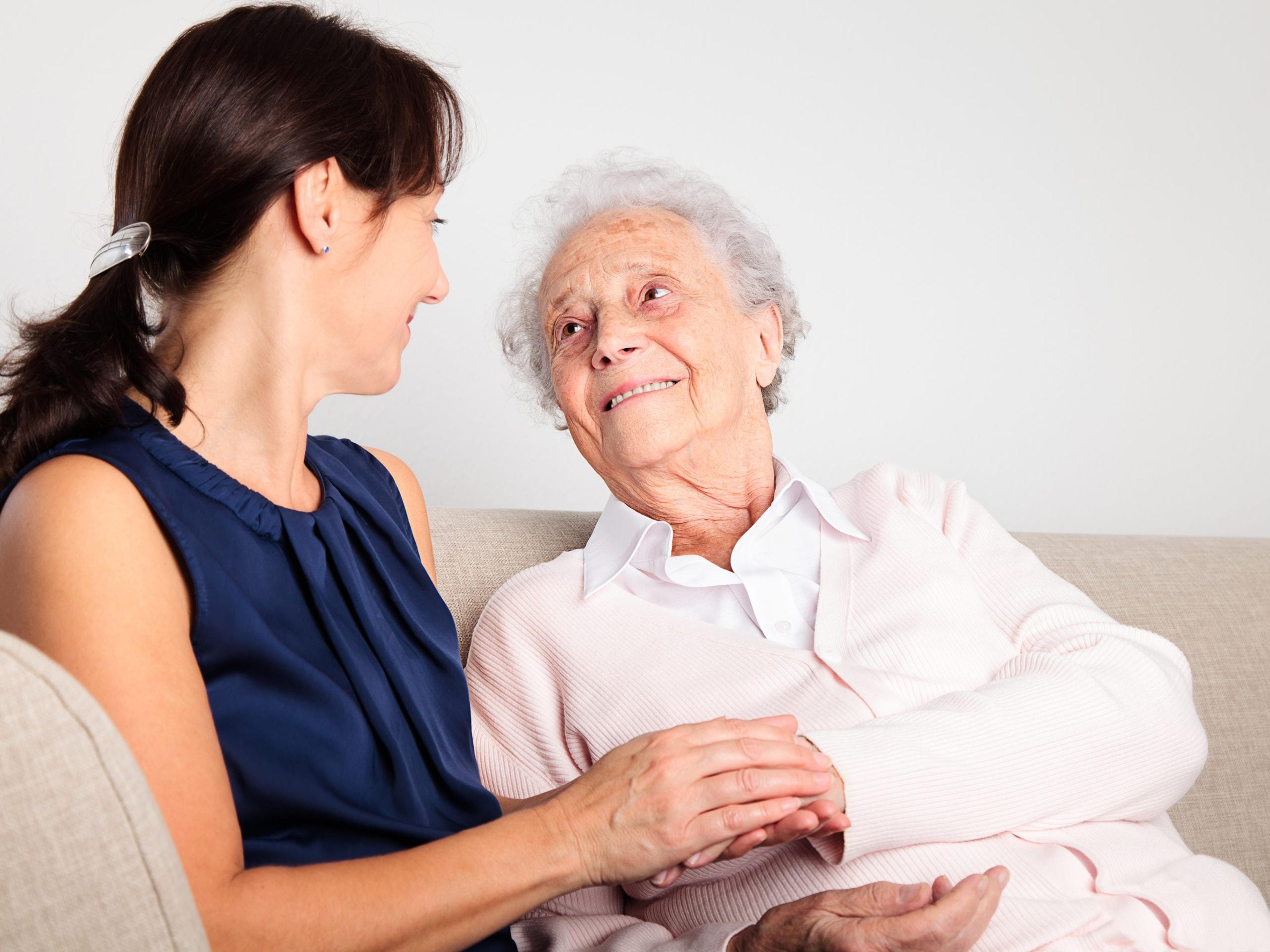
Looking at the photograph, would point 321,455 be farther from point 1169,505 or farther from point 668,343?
point 1169,505

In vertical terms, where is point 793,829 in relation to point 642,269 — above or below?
below

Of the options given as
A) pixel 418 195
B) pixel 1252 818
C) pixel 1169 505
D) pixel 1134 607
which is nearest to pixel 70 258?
pixel 418 195

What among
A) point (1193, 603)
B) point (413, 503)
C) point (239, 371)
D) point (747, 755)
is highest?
point (239, 371)

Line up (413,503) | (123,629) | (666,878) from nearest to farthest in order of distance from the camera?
(123,629) → (666,878) → (413,503)

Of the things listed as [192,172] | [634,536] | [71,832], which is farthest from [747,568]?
[71,832]

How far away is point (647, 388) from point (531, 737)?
598 mm

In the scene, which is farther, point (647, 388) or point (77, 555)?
point (647, 388)

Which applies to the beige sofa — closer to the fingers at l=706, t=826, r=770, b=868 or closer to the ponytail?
the ponytail

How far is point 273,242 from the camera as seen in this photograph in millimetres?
1208

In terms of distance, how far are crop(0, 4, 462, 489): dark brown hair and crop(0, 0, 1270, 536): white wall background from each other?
1.64m

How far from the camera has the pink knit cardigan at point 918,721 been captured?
1.32 m

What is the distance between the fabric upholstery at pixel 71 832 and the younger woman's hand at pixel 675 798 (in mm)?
517

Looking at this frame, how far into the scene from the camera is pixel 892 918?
116 cm

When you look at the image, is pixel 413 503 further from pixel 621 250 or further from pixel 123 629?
pixel 123 629
